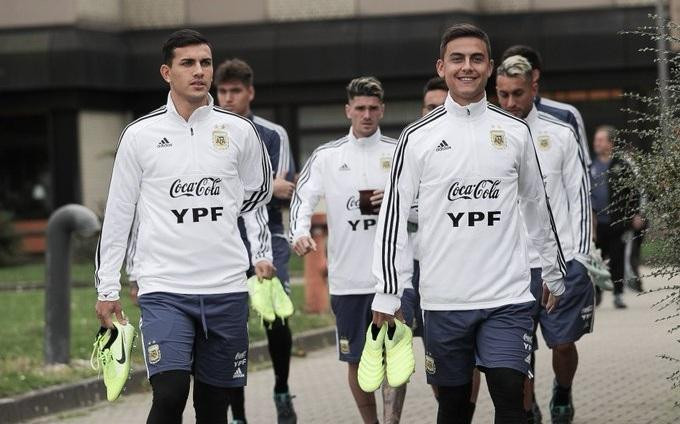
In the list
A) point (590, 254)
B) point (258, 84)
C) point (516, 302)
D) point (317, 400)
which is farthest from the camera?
point (258, 84)

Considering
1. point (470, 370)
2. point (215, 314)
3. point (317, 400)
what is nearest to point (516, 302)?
point (470, 370)

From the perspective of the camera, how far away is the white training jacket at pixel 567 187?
9.52m

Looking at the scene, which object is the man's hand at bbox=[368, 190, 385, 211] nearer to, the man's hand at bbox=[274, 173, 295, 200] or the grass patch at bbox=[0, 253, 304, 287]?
the man's hand at bbox=[274, 173, 295, 200]

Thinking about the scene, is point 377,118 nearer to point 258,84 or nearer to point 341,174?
point 341,174

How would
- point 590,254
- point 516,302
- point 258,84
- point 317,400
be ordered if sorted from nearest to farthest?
point 516,302 < point 590,254 < point 317,400 < point 258,84

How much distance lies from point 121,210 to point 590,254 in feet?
10.9

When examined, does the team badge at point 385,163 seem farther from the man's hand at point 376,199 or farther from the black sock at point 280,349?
the black sock at point 280,349

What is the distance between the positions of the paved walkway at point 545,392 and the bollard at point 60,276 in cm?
84

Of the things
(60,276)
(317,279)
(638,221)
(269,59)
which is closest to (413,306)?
(60,276)

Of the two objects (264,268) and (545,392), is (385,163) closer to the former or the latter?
(264,268)

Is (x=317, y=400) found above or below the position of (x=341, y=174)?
below

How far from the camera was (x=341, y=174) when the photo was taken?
9.77 m

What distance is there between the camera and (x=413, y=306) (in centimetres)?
952

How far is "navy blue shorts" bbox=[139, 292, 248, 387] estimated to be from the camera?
24.1ft
